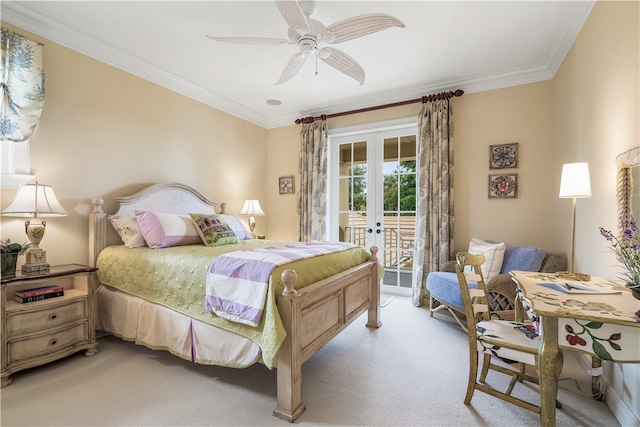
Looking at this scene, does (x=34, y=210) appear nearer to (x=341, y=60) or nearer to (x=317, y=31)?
(x=317, y=31)

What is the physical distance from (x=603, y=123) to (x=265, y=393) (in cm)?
298

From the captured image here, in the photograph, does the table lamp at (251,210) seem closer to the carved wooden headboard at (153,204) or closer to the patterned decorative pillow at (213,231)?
the carved wooden headboard at (153,204)

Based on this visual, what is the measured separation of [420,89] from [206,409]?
404 centimetres

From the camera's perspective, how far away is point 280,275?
6.00 feet

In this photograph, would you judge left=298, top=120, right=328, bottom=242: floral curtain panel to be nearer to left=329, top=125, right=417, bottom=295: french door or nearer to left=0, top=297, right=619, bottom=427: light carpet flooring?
left=329, top=125, right=417, bottom=295: french door

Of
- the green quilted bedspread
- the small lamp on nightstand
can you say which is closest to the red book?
the small lamp on nightstand

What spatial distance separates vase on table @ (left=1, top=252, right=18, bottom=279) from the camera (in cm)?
212

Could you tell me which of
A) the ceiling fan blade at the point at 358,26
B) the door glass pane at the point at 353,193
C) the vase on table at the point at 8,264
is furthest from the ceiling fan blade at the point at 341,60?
Answer: the vase on table at the point at 8,264

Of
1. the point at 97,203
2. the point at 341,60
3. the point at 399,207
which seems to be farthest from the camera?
the point at 399,207

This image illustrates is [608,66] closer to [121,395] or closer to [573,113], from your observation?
[573,113]

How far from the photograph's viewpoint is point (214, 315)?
2006 millimetres

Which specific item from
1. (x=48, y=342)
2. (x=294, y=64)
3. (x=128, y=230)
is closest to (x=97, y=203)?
(x=128, y=230)

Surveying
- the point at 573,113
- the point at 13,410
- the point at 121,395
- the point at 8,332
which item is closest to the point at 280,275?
the point at 121,395

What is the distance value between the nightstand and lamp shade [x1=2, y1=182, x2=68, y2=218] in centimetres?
46
